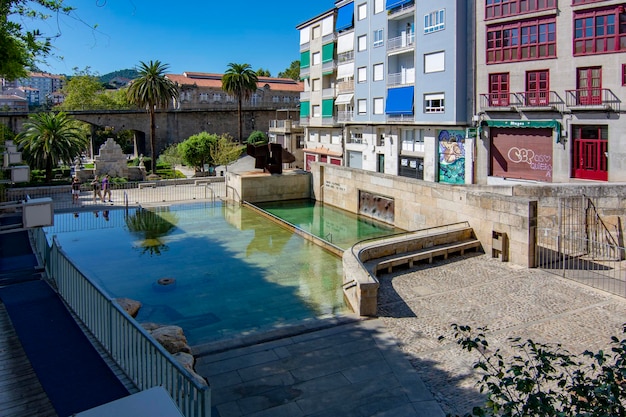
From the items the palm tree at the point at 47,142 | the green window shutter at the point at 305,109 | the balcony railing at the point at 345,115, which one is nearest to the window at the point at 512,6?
the balcony railing at the point at 345,115

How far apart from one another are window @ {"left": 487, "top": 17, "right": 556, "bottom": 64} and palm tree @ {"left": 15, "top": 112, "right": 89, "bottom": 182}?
28.4 metres

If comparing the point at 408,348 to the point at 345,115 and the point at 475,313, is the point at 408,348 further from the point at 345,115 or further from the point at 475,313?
the point at 345,115

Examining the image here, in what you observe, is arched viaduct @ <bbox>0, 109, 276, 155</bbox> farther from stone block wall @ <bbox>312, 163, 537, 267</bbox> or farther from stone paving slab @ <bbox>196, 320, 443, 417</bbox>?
stone paving slab @ <bbox>196, 320, 443, 417</bbox>

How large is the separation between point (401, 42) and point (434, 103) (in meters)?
5.46

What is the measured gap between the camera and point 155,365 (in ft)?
22.6

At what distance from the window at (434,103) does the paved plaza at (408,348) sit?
53.2ft

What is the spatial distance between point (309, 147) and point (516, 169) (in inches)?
986

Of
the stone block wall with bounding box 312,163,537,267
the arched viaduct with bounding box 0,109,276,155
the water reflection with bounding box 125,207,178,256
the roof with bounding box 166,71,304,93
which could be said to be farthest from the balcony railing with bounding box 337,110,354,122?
the roof with bounding box 166,71,304,93

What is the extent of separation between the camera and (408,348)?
1190cm

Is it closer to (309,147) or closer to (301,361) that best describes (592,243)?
(301,361)

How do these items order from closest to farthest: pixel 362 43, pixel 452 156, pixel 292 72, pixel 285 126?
pixel 452 156 < pixel 362 43 < pixel 285 126 < pixel 292 72

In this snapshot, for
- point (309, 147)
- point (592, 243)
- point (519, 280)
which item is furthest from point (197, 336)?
point (309, 147)

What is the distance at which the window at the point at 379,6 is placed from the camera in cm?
3631

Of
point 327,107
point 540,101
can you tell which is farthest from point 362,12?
point 540,101
